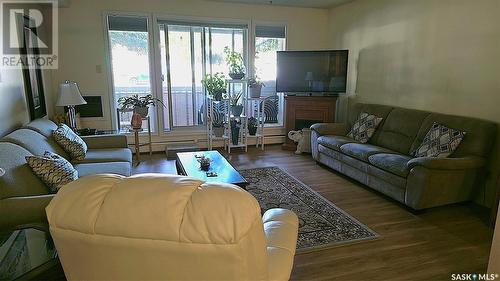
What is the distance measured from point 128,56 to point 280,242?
463 cm

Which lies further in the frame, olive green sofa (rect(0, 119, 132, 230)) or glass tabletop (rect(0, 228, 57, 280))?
olive green sofa (rect(0, 119, 132, 230))

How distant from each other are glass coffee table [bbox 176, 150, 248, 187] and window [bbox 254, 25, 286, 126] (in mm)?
2575

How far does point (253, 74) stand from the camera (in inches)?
228

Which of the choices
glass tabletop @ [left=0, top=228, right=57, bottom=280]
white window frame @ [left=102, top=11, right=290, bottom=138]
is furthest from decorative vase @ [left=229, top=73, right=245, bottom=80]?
glass tabletop @ [left=0, top=228, right=57, bottom=280]

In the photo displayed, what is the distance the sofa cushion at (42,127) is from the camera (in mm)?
3118

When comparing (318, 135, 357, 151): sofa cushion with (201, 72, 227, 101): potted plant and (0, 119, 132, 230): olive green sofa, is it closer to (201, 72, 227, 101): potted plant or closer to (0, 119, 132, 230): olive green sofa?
(201, 72, 227, 101): potted plant

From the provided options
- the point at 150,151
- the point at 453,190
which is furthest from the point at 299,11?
the point at 453,190

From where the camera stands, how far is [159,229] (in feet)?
2.85

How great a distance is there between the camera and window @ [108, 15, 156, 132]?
4980mm

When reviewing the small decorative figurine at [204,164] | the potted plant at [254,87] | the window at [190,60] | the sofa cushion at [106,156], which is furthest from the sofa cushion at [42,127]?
the potted plant at [254,87]

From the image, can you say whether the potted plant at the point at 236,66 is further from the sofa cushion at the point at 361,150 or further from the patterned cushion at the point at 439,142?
the patterned cushion at the point at 439,142

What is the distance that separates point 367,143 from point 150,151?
3325mm

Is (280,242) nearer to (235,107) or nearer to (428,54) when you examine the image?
(428,54)

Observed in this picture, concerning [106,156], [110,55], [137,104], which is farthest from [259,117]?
[106,156]
